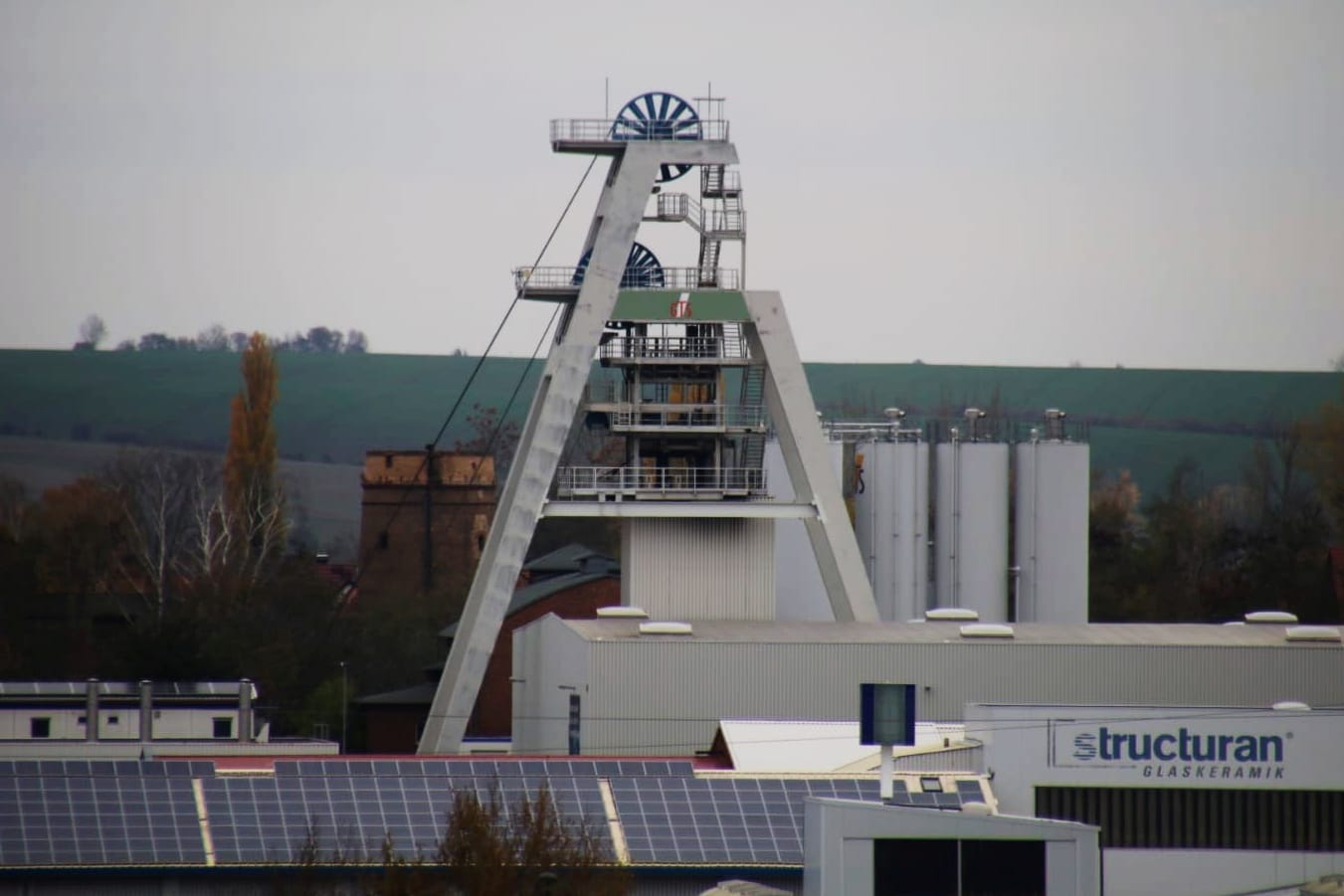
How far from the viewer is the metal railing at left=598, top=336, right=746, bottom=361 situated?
181 ft

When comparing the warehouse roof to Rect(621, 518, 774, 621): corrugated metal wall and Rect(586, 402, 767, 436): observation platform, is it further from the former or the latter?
Rect(586, 402, 767, 436): observation platform

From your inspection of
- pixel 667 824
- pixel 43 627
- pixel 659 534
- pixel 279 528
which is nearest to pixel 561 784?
pixel 667 824

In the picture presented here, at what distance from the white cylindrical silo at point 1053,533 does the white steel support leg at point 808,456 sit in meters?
7.95

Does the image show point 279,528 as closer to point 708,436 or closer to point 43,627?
point 43,627

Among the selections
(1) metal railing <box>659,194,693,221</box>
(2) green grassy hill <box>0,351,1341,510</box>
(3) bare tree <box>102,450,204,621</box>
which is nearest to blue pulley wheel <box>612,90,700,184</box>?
(1) metal railing <box>659,194,693,221</box>

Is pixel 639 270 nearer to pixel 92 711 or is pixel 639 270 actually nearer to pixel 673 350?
pixel 673 350

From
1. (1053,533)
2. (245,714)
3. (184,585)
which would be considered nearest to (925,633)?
(1053,533)

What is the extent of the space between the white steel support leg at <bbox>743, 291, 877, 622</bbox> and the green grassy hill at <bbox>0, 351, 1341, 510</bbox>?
91.2m

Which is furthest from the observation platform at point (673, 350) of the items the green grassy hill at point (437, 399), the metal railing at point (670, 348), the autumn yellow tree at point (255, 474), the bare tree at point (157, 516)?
the green grassy hill at point (437, 399)

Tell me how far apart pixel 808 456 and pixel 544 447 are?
567 cm

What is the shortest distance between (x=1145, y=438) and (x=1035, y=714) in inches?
5012

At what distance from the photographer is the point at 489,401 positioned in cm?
16512

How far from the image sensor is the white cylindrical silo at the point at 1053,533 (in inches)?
2409

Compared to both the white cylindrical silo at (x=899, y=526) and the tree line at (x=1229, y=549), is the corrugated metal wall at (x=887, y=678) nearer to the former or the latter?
the white cylindrical silo at (x=899, y=526)
